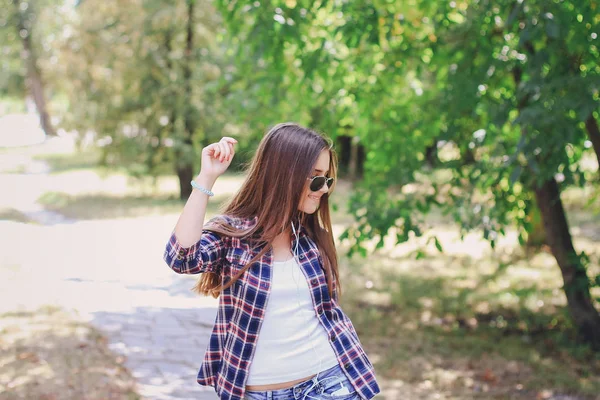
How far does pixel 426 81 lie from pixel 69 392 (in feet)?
16.6

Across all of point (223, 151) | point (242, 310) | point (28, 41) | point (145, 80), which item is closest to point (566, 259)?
point (242, 310)

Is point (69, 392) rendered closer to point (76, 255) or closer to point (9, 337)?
point (9, 337)

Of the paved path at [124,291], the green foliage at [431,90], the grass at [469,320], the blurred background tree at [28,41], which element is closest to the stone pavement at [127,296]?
the paved path at [124,291]

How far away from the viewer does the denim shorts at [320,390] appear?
248 centimetres

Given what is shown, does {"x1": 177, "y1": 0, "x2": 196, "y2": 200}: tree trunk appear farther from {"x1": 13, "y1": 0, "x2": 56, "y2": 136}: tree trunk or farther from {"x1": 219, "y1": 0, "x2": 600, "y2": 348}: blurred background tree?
{"x1": 13, "y1": 0, "x2": 56, "y2": 136}: tree trunk

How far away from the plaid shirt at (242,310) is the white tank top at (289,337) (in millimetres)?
24

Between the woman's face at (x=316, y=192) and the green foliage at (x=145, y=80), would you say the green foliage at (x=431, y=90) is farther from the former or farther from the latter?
the green foliage at (x=145, y=80)

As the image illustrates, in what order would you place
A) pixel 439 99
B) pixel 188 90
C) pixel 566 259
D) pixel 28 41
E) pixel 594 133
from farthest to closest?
pixel 28 41 < pixel 188 90 < pixel 566 259 < pixel 439 99 < pixel 594 133

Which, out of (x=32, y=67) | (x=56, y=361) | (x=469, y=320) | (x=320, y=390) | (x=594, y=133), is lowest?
(x=469, y=320)

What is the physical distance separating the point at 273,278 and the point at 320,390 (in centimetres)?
42

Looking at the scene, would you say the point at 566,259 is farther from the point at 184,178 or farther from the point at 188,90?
the point at 184,178

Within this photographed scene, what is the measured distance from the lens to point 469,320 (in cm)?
870

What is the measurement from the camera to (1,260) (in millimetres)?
9930

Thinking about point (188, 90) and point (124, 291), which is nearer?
point (124, 291)
